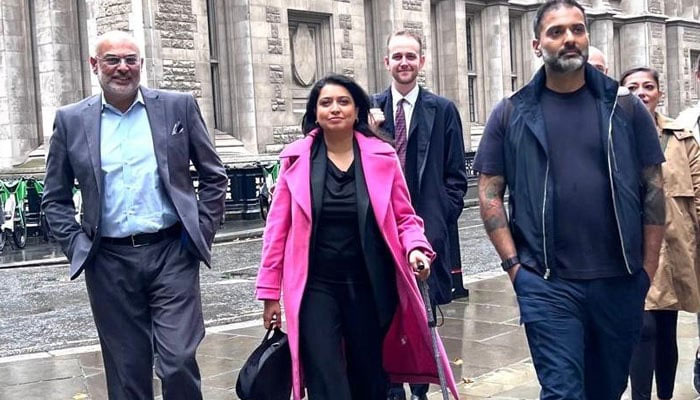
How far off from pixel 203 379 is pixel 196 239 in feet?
7.83

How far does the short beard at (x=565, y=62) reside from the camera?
3.97 meters

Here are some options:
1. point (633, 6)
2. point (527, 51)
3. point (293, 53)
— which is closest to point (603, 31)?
point (633, 6)

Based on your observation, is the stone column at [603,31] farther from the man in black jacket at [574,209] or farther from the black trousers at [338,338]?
the black trousers at [338,338]

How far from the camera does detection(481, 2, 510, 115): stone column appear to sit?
1204 inches

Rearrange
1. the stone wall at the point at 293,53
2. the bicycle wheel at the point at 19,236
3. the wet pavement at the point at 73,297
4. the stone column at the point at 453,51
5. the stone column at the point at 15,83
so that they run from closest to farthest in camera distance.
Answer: the wet pavement at the point at 73,297 < the bicycle wheel at the point at 19,236 < the stone column at the point at 15,83 < the stone wall at the point at 293,53 < the stone column at the point at 453,51

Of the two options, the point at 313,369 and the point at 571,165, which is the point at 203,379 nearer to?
the point at 313,369

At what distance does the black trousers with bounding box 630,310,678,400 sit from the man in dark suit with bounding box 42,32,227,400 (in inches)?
94.6

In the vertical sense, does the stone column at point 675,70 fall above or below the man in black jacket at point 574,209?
above

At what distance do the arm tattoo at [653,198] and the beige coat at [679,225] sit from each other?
3.20 ft

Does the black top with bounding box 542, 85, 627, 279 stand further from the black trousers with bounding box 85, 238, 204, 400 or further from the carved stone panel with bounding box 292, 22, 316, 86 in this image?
the carved stone panel with bounding box 292, 22, 316, 86

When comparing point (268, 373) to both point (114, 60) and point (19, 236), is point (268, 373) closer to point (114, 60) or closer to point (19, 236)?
point (114, 60)

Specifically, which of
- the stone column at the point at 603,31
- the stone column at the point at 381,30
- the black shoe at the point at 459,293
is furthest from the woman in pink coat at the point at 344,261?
the stone column at the point at 603,31

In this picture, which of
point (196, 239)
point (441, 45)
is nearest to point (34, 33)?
point (441, 45)

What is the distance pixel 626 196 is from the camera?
395 centimetres
